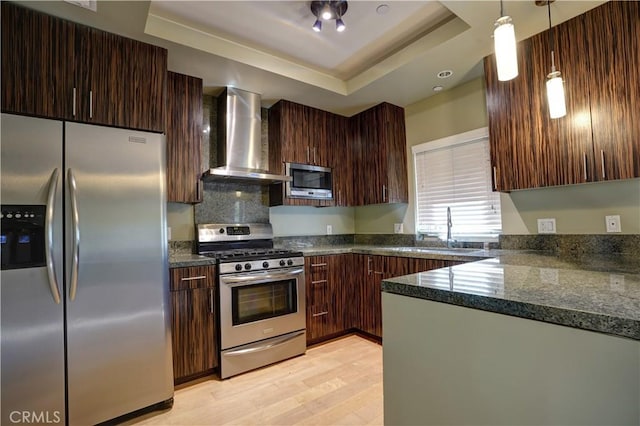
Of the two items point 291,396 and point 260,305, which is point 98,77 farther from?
point 291,396

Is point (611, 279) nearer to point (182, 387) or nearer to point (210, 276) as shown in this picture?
point (210, 276)

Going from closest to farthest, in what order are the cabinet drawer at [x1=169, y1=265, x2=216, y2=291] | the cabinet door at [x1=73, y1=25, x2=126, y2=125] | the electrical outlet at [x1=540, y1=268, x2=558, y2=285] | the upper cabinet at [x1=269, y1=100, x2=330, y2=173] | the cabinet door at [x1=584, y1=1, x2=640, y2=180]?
1. the electrical outlet at [x1=540, y1=268, x2=558, y2=285]
2. the cabinet door at [x1=584, y1=1, x2=640, y2=180]
3. the cabinet door at [x1=73, y1=25, x2=126, y2=125]
4. the cabinet drawer at [x1=169, y1=265, x2=216, y2=291]
5. the upper cabinet at [x1=269, y1=100, x2=330, y2=173]

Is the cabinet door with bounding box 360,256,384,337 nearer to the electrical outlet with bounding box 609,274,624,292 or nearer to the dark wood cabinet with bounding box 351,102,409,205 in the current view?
the dark wood cabinet with bounding box 351,102,409,205

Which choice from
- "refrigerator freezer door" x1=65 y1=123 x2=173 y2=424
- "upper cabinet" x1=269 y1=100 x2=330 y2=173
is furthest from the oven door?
"upper cabinet" x1=269 y1=100 x2=330 y2=173

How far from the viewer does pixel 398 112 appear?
3438 millimetres

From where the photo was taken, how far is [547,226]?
7.60 ft

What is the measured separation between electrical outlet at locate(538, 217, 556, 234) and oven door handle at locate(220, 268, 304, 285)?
202 cm

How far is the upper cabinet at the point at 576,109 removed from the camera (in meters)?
1.73

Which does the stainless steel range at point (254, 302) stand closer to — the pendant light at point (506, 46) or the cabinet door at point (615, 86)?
the pendant light at point (506, 46)

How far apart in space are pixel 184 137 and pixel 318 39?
4.59 feet

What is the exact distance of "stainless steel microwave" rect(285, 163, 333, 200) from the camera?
3.22 metres

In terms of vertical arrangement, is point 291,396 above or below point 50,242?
below

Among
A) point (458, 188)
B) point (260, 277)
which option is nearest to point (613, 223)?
point (458, 188)

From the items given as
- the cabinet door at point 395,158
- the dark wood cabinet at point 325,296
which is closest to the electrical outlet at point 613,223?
the cabinet door at point 395,158
